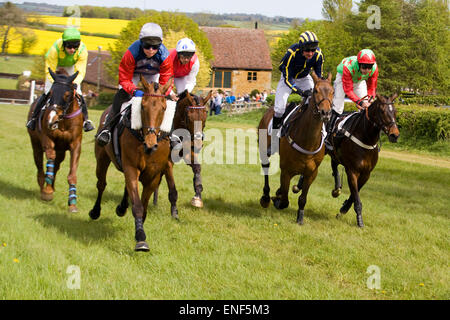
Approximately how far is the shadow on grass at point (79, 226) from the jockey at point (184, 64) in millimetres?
3034

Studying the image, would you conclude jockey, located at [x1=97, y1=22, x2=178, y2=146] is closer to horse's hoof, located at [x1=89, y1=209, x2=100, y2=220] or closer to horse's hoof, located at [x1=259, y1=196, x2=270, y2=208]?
horse's hoof, located at [x1=89, y1=209, x2=100, y2=220]

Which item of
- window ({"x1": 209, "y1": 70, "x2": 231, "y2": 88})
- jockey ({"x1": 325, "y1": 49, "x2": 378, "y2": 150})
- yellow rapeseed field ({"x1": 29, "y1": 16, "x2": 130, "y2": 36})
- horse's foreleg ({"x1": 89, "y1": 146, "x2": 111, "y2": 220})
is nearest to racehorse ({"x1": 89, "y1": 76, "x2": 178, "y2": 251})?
horse's foreleg ({"x1": 89, "y1": 146, "x2": 111, "y2": 220})

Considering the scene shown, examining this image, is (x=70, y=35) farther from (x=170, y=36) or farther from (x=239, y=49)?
(x=239, y=49)

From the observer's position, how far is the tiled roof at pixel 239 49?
222ft

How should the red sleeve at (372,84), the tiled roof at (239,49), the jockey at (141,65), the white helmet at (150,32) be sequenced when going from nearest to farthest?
the white helmet at (150,32), the jockey at (141,65), the red sleeve at (372,84), the tiled roof at (239,49)

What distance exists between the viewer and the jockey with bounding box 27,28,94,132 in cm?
938

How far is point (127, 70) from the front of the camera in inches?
301

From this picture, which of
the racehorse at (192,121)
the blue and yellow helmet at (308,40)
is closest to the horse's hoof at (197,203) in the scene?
the racehorse at (192,121)

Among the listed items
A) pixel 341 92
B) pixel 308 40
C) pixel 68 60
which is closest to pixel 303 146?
pixel 308 40

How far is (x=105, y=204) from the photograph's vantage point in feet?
32.0

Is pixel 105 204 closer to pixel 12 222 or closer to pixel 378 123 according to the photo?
pixel 12 222

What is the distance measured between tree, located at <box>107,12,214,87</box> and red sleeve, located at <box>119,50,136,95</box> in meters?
44.1

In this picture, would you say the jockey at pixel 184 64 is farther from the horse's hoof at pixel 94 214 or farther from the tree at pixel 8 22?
the tree at pixel 8 22
